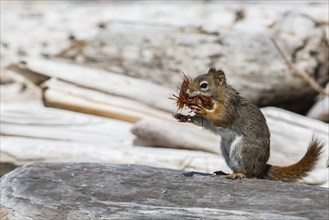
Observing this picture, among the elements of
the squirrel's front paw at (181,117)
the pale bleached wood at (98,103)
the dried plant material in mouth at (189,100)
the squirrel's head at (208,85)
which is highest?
the pale bleached wood at (98,103)

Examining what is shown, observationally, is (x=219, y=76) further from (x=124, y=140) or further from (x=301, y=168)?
(x=124, y=140)

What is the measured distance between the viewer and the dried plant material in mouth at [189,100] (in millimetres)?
4488

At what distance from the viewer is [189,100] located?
452 cm

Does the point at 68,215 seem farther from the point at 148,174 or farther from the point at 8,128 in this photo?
the point at 8,128

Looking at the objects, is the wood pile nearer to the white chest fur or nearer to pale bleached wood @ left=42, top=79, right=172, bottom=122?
pale bleached wood @ left=42, top=79, right=172, bottom=122

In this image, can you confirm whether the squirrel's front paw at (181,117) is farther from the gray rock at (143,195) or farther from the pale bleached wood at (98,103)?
the pale bleached wood at (98,103)

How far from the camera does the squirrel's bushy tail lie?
4.54 meters

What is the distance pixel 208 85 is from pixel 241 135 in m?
0.35

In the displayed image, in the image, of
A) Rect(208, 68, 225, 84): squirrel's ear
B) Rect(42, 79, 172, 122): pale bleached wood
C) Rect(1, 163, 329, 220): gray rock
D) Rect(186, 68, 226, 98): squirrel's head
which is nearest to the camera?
Rect(1, 163, 329, 220): gray rock

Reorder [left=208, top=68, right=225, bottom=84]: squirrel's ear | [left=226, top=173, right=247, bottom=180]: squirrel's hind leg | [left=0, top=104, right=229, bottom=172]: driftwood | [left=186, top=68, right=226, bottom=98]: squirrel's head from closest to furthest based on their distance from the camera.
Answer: [left=226, top=173, right=247, bottom=180]: squirrel's hind leg, [left=186, top=68, right=226, bottom=98]: squirrel's head, [left=208, top=68, right=225, bottom=84]: squirrel's ear, [left=0, top=104, right=229, bottom=172]: driftwood

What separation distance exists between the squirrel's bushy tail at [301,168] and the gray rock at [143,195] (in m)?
0.41

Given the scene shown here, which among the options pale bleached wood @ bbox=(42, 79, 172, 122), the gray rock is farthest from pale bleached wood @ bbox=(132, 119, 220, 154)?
the gray rock

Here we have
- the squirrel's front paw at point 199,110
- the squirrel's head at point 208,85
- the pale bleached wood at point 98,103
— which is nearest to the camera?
the squirrel's front paw at point 199,110

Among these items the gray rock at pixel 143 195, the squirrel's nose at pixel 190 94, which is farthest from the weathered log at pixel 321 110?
the gray rock at pixel 143 195
